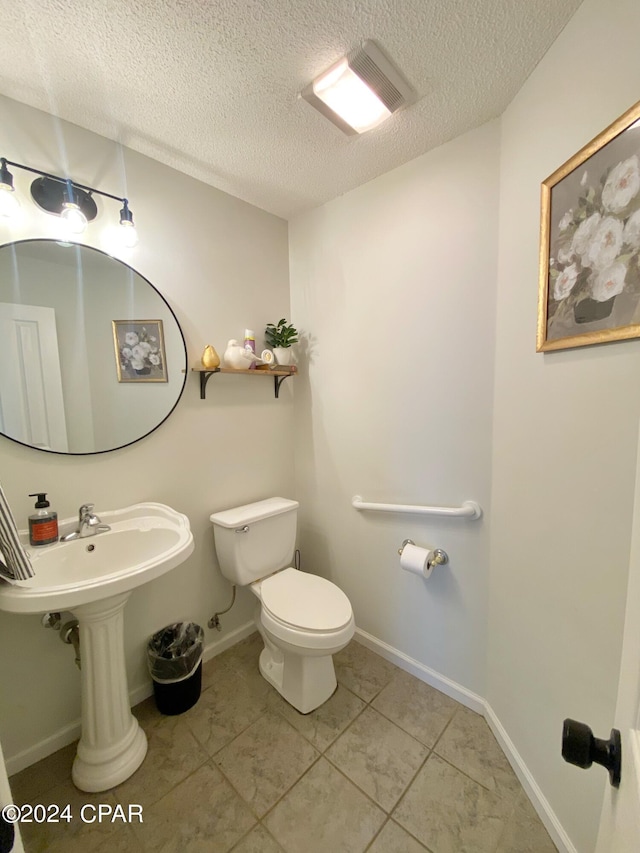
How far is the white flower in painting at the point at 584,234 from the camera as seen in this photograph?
0.88 m

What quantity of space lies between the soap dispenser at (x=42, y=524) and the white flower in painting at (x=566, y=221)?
1.90m

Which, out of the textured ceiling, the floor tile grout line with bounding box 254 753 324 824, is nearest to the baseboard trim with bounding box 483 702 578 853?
the floor tile grout line with bounding box 254 753 324 824

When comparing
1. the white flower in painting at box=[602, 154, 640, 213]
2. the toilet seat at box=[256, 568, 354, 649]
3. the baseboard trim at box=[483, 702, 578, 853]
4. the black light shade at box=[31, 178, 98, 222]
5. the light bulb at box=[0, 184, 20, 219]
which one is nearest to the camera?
the white flower in painting at box=[602, 154, 640, 213]

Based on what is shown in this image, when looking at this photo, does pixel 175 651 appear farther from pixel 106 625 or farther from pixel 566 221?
pixel 566 221

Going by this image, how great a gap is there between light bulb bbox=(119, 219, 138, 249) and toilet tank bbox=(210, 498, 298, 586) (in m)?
1.27

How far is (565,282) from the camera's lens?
976mm

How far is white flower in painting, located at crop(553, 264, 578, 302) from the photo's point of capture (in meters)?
0.95

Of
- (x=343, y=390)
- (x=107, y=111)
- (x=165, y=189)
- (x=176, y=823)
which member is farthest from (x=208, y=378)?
(x=176, y=823)

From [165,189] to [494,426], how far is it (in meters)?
1.78

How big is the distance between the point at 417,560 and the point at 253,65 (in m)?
1.90

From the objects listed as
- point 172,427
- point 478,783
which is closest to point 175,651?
point 172,427

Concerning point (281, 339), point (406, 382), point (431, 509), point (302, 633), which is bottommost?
point (302, 633)

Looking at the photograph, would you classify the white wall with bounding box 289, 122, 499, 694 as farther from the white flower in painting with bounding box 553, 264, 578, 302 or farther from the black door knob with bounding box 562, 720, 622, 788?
the black door knob with bounding box 562, 720, 622, 788

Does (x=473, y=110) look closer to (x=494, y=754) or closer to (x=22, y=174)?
(x=22, y=174)
